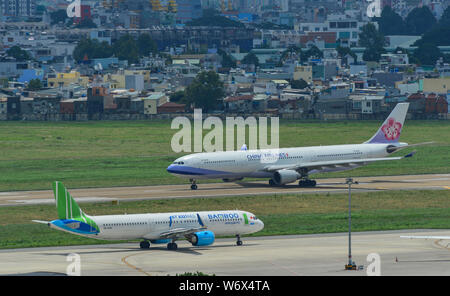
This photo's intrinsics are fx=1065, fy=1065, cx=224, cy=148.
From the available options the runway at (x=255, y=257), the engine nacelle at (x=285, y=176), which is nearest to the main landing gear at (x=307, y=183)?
the engine nacelle at (x=285, y=176)

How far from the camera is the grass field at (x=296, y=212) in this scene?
10338 centimetres

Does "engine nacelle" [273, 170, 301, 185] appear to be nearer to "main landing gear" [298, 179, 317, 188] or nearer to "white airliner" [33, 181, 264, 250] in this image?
"main landing gear" [298, 179, 317, 188]

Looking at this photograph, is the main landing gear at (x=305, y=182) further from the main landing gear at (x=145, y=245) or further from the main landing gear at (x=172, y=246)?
the main landing gear at (x=145, y=245)

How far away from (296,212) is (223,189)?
70.5ft

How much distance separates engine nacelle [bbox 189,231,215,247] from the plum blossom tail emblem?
6473 centimetres

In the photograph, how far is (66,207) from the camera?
90.5 meters

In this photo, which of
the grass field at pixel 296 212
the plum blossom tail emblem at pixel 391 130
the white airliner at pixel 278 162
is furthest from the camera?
the plum blossom tail emblem at pixel 391 130

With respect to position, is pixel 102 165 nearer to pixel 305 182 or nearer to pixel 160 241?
pixel 305 182

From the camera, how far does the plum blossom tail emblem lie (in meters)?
154

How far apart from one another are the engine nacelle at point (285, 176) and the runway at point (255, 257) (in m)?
38.4

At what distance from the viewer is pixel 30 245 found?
313ft

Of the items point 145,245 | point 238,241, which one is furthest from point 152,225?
point 238,241

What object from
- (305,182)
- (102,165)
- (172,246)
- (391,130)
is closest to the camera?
(172,246)
